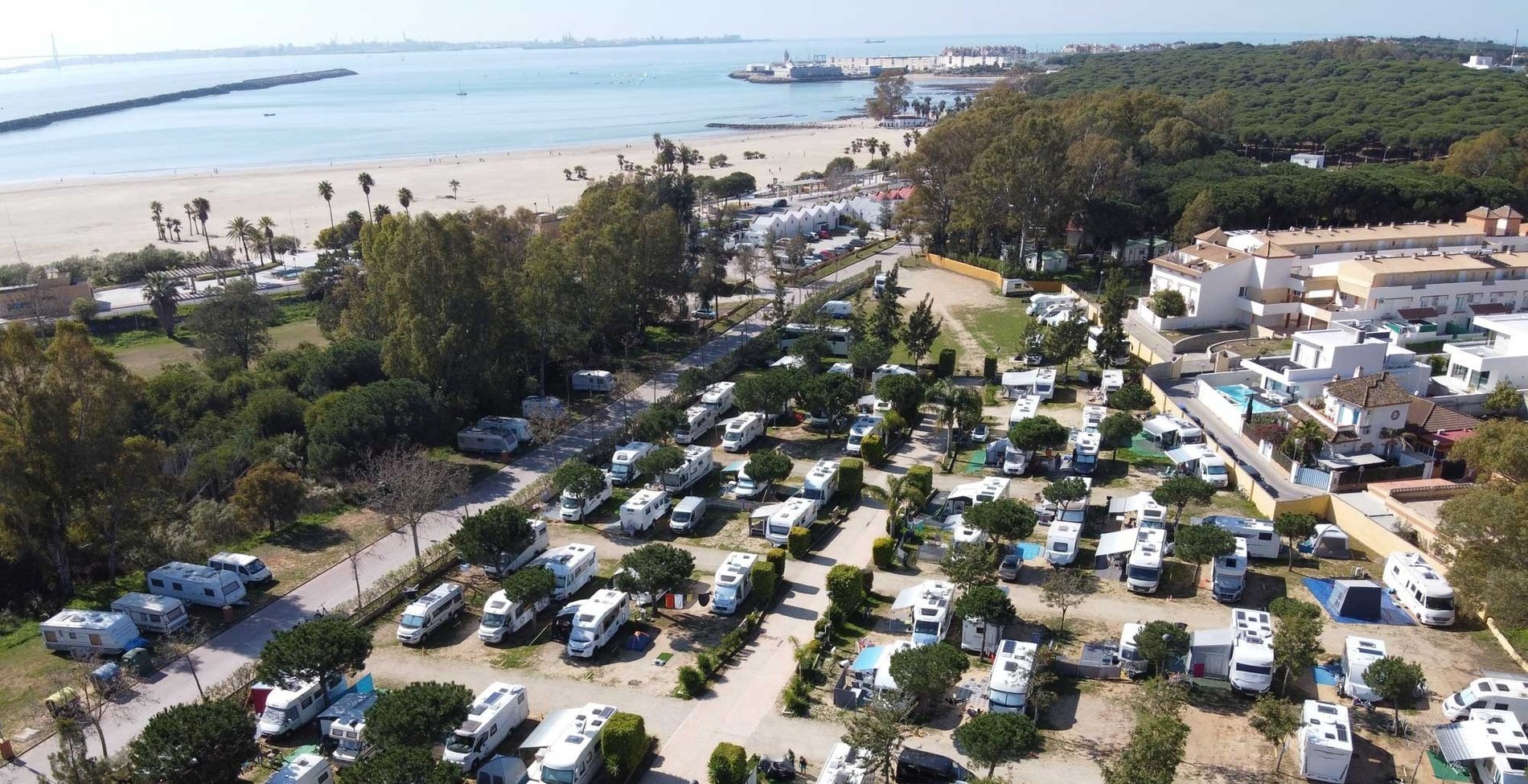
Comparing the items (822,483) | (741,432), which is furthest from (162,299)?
(822,483)

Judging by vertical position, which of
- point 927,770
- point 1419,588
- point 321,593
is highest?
point 1419,588

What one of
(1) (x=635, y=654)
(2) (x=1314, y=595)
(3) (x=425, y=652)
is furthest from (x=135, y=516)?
(2) (x=1314, y=595)

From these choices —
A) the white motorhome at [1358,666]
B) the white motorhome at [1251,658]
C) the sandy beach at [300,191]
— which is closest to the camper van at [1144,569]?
the white motorhome at [1251,658]

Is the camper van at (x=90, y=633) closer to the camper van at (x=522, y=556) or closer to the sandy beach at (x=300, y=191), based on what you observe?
the camper van at (x=522, y=556)

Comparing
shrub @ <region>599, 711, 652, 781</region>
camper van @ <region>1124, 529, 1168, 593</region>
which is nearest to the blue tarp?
camper van @ <region>1124, 529, 1168, 593</region>

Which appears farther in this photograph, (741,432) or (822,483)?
(741,432)

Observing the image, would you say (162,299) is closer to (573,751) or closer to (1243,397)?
(573,751)

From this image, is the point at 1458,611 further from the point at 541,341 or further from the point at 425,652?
the point at 541,341
